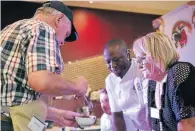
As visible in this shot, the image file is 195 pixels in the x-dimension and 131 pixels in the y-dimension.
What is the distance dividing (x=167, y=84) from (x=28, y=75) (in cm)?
75

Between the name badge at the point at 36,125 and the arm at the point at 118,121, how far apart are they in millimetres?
879

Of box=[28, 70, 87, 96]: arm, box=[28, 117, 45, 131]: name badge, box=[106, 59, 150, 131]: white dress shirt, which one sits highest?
box=[28, 70, 87, 96]: arm

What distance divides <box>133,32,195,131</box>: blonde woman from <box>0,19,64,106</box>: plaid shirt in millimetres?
615

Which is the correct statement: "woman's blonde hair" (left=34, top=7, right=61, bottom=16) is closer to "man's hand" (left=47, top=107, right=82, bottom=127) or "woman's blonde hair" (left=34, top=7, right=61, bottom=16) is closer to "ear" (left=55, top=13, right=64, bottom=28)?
"ear" (left=55, top=13, right=64, bottom=28)

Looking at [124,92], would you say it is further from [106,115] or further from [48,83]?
[48,83]

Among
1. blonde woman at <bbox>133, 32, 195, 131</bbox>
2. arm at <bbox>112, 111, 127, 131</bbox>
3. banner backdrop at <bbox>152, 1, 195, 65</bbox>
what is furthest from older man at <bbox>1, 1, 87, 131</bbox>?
banner backdrop at <bbox>152, 1, 195, 65</bbox>

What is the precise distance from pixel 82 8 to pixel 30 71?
10.4ft

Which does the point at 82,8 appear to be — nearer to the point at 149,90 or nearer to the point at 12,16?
the point at 12,16

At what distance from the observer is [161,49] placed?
151 centimetres

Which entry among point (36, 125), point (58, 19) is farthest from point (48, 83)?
point (58, 19)

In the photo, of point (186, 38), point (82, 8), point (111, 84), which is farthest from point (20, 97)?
point (82, 8)

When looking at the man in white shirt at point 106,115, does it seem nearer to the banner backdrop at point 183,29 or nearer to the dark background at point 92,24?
the banner backdrop at point 183,29

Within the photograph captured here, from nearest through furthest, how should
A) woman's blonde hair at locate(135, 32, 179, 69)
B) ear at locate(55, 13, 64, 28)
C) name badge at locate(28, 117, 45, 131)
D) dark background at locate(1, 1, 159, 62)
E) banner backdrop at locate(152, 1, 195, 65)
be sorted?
1. name badge at locate(28, 117, 45, 131)
2. ear at locate(55, 13, 64, 28)
3. woman's blonde hair at locate(135, 32, 179, 69)
4. banner backdrop at locate(152, 1, 195, 65)
5. dark background at locate(1, 1, 159, 62)

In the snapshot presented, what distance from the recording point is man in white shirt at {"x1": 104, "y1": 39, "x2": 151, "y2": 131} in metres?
1.84
